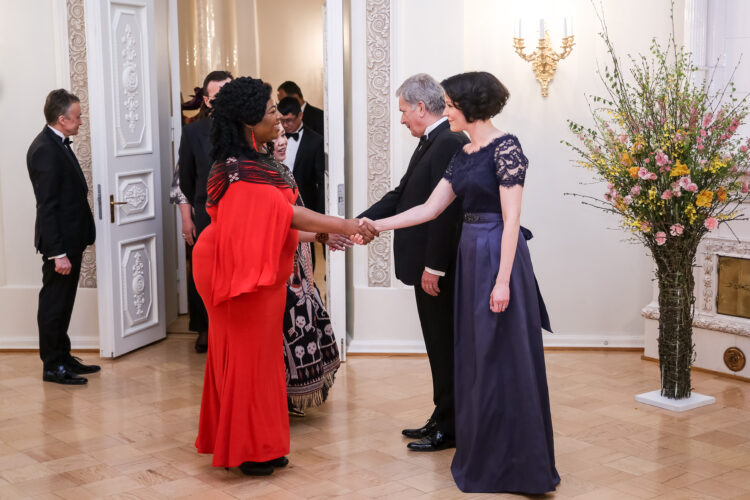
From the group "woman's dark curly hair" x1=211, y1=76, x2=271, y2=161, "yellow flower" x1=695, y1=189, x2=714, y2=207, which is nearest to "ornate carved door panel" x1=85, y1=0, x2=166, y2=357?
"woman's dark curly hair" x1=211, y1=76, x2=271, y2=161

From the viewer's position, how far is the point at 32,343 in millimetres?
5836

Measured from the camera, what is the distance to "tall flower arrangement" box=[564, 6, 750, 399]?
4281 mm

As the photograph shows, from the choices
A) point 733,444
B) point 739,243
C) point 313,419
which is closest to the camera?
point 733,444

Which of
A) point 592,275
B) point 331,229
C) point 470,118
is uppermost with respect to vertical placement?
point 470,118

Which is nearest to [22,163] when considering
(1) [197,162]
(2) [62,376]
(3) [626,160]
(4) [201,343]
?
(1) [197,162]

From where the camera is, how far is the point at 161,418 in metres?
4.44

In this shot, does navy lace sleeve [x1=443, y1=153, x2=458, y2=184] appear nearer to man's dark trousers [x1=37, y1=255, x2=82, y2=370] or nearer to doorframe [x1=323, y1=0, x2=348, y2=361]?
doorframe [x1=323, y1=0, x2=348, y2=361]

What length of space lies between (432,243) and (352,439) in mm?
1041

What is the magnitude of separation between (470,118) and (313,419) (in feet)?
5.92

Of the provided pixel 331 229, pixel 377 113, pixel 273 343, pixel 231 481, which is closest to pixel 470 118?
pixel 331 229

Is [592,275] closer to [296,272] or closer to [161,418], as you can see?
[296,272]

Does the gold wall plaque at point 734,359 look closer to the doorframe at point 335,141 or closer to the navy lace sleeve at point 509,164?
the doorframe at point 335,141

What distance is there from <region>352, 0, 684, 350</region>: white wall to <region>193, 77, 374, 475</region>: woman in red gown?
81.2 inches

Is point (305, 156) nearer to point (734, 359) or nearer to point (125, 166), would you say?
point (125, 166)
